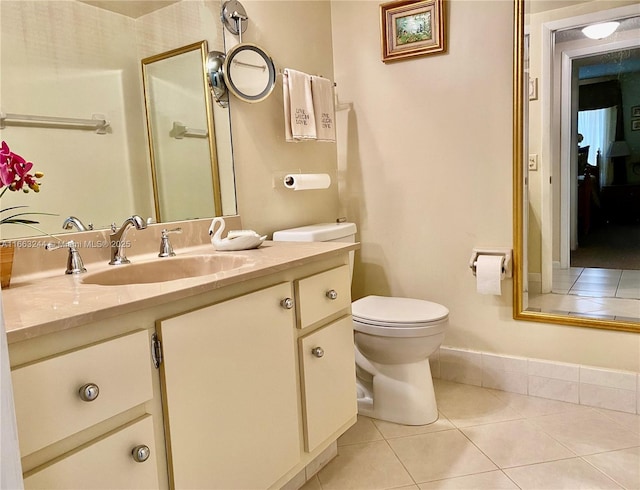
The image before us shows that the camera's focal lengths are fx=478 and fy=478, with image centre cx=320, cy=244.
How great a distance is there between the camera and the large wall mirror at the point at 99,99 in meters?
1.35

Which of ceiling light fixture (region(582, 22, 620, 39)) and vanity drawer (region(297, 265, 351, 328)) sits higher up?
ceiling light fixture (region(582, 22, 620, 39))

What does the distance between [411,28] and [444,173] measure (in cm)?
71

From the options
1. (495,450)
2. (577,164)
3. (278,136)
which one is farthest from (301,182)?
(495,450)

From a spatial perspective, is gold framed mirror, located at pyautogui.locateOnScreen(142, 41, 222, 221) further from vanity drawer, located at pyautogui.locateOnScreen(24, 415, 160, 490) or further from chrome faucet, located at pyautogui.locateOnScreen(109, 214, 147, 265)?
vanity drawer, located at pyautogui.locateOnScreen(24, 415, 160, 490)

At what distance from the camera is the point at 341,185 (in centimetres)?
263

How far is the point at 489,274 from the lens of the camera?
215cm

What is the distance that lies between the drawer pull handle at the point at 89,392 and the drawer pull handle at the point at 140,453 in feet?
0.53

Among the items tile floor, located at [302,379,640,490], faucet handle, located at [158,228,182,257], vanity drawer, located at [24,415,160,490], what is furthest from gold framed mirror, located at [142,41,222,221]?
tile floor, located at [302,379,640,490]

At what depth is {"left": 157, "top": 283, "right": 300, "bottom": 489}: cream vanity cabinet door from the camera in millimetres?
1063

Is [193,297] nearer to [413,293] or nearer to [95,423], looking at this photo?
[95,423]

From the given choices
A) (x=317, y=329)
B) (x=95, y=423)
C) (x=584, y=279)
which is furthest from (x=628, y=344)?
(x=95, y=423)

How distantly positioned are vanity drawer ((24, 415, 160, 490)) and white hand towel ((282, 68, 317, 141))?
4.75 ft

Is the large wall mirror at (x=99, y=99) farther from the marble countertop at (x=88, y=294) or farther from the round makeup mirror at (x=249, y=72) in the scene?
the marble countertop at (x=88, y=294)

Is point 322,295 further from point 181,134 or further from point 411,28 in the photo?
point 411,28
